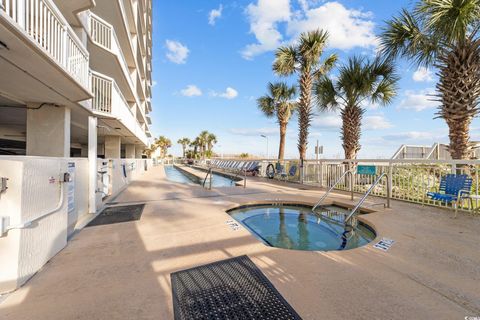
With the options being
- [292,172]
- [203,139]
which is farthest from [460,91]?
[203,139]

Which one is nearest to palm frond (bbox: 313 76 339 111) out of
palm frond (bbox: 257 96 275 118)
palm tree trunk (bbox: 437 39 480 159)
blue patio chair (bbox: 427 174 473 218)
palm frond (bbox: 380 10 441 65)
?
palm frond (bbox: 380 10 441 65)

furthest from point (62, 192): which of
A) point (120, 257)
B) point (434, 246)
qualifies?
point (434, 246)

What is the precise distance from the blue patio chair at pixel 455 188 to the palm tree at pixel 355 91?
4.23 m

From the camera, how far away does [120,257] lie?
2.44 m

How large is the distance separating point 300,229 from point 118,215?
3.73 metres

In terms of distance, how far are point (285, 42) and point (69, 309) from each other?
470 inches

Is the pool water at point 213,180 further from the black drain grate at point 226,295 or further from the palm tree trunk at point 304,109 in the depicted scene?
the black drain grate at point 226,295

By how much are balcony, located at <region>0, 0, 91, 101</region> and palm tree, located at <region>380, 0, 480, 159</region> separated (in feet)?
24.3

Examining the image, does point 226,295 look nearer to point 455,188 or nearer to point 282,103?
point 455,188

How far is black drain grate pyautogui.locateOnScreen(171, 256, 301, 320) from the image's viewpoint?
1552 millimetres

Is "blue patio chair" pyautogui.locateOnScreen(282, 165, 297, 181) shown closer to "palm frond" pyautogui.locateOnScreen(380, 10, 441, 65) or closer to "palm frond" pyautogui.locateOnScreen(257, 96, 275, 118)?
"palm frond" pyautogui.locateOnScreen(380, 10, 441, 65)

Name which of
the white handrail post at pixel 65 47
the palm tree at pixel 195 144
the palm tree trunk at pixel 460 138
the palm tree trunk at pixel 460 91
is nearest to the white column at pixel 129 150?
the white handrail post at pixel 65 47

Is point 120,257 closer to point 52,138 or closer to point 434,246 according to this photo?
point 52,138

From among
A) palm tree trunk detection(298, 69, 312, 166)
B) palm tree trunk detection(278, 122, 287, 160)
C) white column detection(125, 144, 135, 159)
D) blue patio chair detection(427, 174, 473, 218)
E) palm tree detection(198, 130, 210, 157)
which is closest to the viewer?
blue patio chair detection(427, 174, 473, 218)
